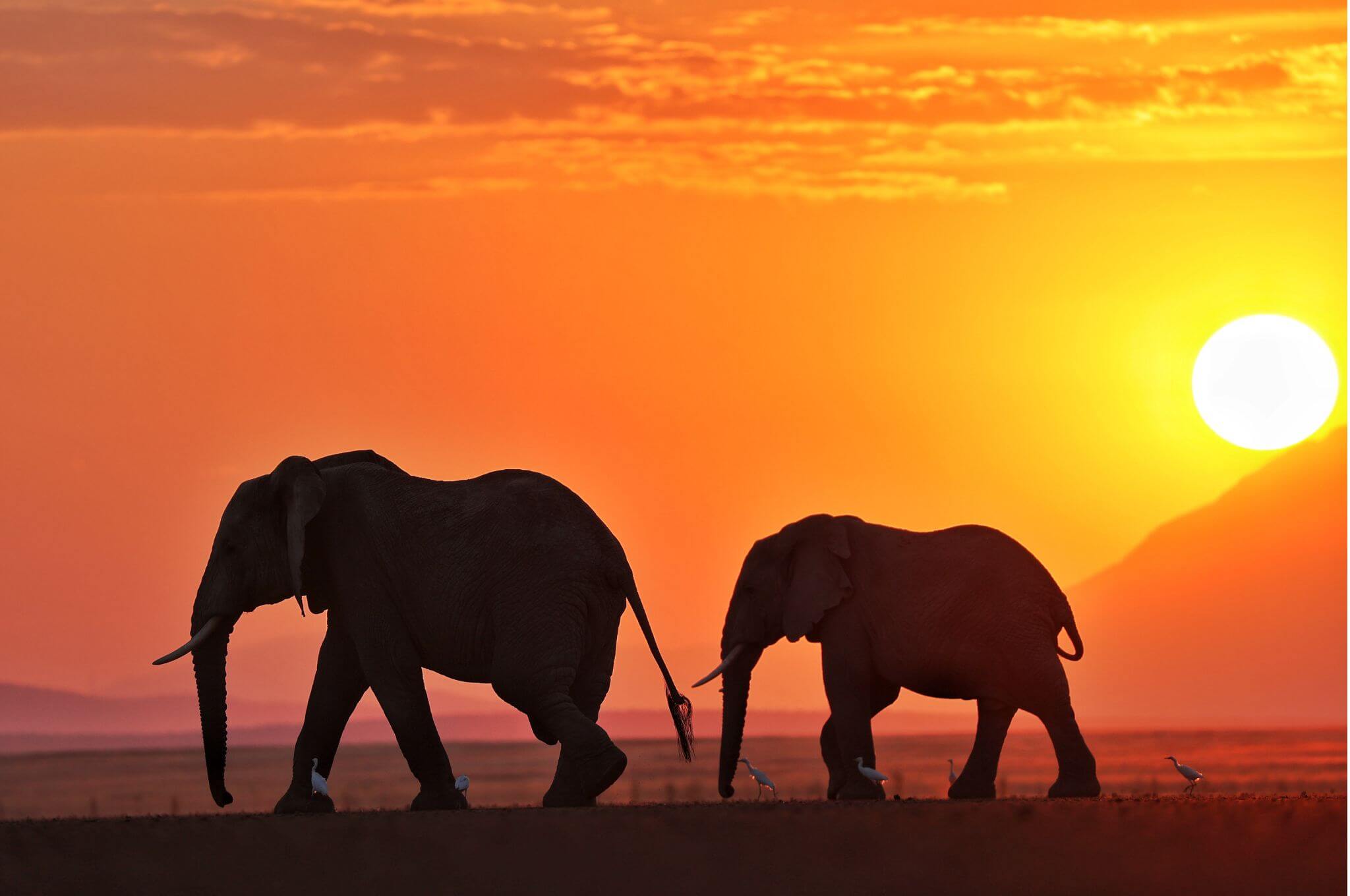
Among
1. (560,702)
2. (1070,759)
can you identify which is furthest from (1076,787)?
(560,702)

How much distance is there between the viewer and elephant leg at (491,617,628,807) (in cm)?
2902

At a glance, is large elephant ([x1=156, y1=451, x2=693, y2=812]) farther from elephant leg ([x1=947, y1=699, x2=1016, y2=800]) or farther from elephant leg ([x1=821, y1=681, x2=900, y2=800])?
elephant leg ([x1=947, y1=699, x2=1016, y2=800])

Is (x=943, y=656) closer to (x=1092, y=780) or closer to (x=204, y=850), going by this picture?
(x=1092, y=780)

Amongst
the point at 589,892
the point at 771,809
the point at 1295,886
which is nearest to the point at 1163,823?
the point at 1295,886

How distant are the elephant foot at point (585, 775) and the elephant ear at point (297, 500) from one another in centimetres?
360

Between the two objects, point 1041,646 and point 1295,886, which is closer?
point 1295,886

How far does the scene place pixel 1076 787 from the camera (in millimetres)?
31828

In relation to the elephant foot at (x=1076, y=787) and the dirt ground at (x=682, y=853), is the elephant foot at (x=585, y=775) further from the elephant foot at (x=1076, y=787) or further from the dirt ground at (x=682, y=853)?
the elephant foot at (x=1076, y=787)

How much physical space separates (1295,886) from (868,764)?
7087 mm

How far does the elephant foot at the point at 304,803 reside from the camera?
29.8 meters

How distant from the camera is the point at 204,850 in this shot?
26.0 m

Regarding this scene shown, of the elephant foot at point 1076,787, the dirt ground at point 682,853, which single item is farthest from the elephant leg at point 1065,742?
the dirt ground at point 682,853

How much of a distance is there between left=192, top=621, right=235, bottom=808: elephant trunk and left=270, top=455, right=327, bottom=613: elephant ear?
1099mm

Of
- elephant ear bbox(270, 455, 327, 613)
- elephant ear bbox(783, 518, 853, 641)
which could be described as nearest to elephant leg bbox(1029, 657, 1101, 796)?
elephant ear bbox(783, 518, 853, 641)
